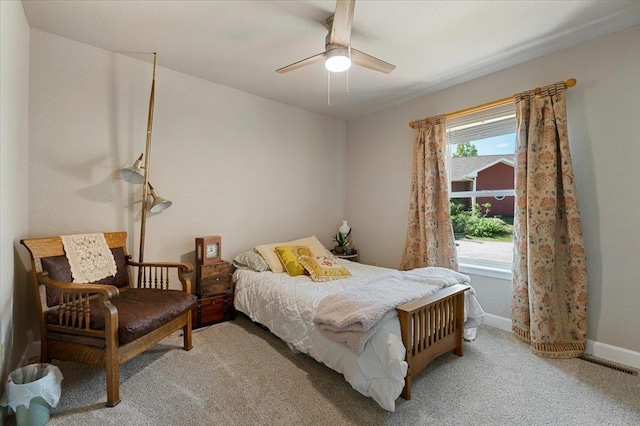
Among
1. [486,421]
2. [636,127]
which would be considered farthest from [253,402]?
[636,127]

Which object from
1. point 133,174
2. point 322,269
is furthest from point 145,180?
point 322,269

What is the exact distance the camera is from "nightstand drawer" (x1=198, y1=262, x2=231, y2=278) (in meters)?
2.79

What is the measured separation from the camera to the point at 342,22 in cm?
176

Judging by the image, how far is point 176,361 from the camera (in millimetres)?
2168

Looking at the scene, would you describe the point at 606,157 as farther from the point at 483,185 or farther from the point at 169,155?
the point at 169,155

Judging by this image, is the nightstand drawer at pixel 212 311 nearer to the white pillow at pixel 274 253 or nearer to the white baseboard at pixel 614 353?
the white pillow at pixel 274 253

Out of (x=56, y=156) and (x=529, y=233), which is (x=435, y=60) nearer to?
(x=529, y=233)

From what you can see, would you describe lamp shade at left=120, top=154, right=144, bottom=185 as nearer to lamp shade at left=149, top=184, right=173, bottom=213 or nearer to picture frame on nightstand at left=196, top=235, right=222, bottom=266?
lamp shade at left=149, top=184, right=173, bottom=213

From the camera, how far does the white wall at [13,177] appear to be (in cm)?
158

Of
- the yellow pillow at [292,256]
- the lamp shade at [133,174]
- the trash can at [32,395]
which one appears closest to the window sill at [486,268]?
the yellow pillow at [292,256]

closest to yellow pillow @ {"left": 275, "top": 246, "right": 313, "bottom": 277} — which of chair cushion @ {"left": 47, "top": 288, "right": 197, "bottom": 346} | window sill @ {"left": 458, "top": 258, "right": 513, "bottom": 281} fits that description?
chair cushion @ {"left": 47, "top": 288, "right": 197, "bottom": 346}

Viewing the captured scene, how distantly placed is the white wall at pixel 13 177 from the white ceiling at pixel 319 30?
40 centimetres

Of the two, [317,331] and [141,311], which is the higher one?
[141,311]

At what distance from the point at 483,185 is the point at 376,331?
224 centimetres
